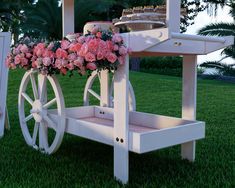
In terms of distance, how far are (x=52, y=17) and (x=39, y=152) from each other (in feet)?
32.7

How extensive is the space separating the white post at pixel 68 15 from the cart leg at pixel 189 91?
956mm

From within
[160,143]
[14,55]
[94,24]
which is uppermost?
[94,24]

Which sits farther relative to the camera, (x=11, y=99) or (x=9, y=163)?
(x=11, y=99)

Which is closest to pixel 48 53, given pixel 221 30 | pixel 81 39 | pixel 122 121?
pixel 81 39

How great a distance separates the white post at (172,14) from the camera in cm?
180

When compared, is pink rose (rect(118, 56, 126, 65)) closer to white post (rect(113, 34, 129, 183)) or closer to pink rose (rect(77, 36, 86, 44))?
white post (rect(113, 34, 129, 183))

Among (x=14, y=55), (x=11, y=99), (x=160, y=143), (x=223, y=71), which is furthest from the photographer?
(x=223, y=71)

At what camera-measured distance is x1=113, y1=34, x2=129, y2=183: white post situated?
72.9 inches

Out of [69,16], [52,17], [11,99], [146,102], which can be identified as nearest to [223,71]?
[52,17]

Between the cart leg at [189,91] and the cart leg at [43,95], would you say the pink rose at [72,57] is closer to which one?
the cart leg at [43,95]

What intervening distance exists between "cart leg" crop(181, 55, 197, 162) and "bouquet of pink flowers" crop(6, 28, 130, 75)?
577mm

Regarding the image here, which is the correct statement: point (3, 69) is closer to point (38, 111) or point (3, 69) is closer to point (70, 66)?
point (38, 111)

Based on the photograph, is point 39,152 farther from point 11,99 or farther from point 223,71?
point 223,71

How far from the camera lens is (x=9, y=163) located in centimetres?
225
